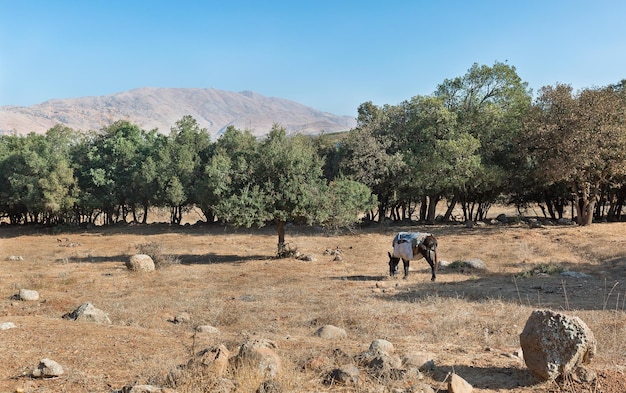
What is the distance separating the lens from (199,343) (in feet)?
27.4

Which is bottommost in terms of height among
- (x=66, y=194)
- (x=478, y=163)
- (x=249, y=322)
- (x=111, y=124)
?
(x=249, y=322)

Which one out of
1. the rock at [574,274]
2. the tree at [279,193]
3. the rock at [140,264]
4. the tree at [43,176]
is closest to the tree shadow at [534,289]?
the rock at [574,274]

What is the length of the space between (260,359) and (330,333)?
11.3 feet

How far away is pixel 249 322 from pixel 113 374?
5018mm

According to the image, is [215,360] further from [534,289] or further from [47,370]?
[534,289]

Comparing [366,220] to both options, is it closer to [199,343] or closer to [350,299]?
[350,299]

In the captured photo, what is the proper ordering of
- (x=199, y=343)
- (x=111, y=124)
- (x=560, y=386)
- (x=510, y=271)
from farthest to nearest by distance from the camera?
(x=111, y=124)
(x=510, y=271)
(x=199, y=343)
(x=560, y=386)

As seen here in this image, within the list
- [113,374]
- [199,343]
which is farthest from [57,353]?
[199,343]

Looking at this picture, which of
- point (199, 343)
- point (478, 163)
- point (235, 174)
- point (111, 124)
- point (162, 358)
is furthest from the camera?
point (111, 124)

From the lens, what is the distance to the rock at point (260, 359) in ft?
20.8

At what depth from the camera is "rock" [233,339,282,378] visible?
635 cm

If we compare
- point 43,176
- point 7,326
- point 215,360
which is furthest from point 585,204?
point 43,176

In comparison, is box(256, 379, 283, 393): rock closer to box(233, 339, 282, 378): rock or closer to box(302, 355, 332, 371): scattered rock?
box(233, 339, 282, 378): rock

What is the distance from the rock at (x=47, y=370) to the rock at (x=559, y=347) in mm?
6828
